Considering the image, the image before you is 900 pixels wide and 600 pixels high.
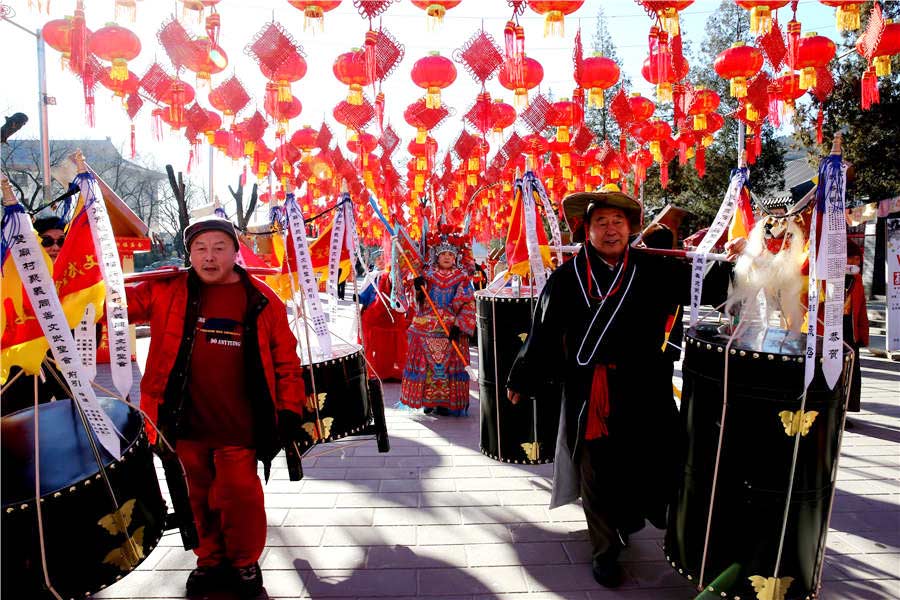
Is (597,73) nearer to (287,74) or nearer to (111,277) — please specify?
(287,74)

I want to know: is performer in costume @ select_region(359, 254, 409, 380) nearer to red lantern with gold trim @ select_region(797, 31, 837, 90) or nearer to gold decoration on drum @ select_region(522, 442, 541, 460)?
gold decoration on drum @ select_region(522, 442, 541, 460)

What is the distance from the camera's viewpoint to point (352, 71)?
618cm

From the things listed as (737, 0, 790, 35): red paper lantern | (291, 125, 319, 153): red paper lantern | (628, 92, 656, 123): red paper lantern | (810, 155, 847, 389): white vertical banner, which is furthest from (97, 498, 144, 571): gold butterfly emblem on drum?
(291, 125, 319, 153): red paper lantern

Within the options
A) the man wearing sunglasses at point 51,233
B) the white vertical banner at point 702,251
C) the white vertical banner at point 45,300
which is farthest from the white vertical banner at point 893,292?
the man wearing sunglasses at point 51,233

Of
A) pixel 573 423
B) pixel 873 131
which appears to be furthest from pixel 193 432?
pixel 873 131

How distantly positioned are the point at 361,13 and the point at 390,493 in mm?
3550

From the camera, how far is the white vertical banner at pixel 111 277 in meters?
2.14

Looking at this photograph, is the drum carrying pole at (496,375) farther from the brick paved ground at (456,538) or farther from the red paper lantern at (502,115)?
the red paper lantern at (502,115)

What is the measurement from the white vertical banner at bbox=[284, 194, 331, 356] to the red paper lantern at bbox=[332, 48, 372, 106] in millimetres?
3250

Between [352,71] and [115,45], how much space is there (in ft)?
7.35

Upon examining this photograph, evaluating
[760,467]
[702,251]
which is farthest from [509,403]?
[760,467]

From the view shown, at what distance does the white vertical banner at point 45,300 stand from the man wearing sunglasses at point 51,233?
170 cm

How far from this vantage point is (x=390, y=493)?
3629 millimetres

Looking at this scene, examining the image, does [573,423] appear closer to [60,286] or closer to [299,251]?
[299,251]
